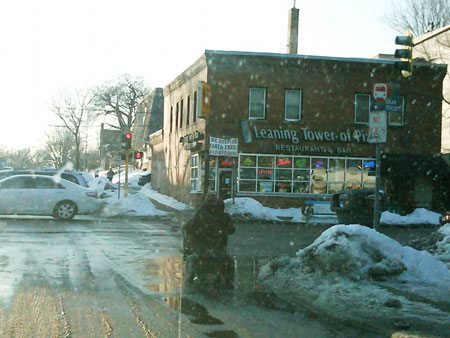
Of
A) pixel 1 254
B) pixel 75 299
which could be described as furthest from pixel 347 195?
pixel 75 299

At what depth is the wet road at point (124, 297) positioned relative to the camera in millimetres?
6582

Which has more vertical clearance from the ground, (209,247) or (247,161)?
(247,161)

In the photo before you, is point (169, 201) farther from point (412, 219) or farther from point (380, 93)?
point (380, 93)

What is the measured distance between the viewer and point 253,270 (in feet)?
37.5

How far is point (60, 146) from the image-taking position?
10800 centimetres

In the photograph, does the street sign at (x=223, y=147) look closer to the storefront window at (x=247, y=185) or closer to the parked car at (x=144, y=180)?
the storefront window at (x=247, y=185)

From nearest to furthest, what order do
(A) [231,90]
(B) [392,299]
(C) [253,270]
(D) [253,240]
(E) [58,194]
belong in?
(B) [392,299], (C) [253,270], (D) [253,240], (E) [58,194], (A) [231,90]

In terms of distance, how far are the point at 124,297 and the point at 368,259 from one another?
3.81 metres

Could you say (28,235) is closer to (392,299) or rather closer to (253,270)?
(253,270)

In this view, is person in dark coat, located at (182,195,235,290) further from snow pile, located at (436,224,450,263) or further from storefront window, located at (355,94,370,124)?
storefront window, located at (355,94,370,124)

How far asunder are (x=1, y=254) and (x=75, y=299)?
4.98 meters

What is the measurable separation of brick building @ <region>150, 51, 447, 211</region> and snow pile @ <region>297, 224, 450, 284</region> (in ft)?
69.1

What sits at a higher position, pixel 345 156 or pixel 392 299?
pixel 345 156

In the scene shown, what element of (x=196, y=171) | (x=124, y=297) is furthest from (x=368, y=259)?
(x=196, y=171)
